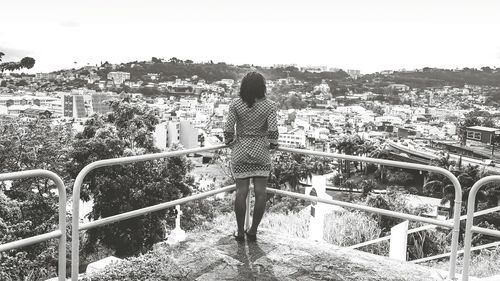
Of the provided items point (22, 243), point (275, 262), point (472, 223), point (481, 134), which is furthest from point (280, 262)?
point (481, 134)

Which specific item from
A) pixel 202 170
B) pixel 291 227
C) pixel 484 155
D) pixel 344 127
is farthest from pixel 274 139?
pixel 344 127

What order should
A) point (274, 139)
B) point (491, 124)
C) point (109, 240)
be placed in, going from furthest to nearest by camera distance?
point (491, 124) → point (109, 240) → point (274, 139)

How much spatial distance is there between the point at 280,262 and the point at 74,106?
116238 millimetres

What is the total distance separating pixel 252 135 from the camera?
3684 millimetres

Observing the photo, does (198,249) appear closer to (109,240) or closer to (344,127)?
(109,240)

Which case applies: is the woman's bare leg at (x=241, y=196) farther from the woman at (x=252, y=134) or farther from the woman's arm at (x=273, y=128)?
the woman's arm at (x=273, y=128)

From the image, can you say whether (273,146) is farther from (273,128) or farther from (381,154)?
(381,154)

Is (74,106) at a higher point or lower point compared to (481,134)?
higher

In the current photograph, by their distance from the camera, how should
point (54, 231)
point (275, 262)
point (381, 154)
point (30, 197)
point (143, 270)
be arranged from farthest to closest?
point (381, 154)
point (30, 197)
point (275, 262)
point (143, 270)
point (54, 231)

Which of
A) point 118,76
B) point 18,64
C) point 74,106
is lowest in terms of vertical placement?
point 74,106

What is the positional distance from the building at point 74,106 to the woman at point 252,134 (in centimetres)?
11286

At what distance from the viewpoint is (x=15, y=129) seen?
745 inches

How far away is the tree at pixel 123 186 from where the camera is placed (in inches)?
699

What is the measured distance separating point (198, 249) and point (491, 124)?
120 meters
